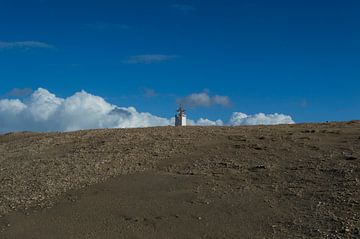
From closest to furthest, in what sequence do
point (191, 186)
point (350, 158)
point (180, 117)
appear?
point (191, 186), point (350, 158), point (180, 117)

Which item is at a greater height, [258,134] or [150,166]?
[258,134]

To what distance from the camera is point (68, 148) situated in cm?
1906

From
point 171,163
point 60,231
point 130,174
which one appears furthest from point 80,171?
point 60,231

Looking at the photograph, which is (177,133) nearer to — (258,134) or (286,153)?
(258,134)

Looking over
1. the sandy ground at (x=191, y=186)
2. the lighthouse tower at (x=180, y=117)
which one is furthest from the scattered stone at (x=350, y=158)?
the lighthouse tower at (x=180, y=117)

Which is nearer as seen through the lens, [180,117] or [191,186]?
[191,186]

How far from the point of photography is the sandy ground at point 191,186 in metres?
11.2

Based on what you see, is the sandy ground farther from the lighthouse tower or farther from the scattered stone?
the lighthouse tower

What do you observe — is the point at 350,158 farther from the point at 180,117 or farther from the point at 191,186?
the point at 180,117

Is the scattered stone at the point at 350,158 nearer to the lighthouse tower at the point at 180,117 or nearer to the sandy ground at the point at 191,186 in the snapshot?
the sandy ground at the point at 191,186

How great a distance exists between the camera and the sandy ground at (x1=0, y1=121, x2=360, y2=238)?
11.2 meters

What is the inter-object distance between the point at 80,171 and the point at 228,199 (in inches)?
205

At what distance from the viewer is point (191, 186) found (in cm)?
1357

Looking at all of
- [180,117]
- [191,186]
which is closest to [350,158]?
[191,186]
